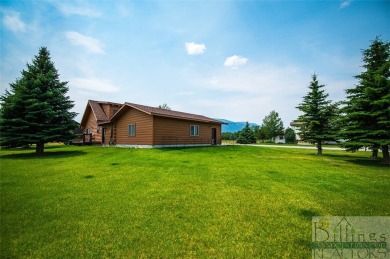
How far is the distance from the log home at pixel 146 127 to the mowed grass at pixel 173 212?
37.9ft

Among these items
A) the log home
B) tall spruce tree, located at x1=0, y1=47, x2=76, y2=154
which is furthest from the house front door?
tall spruce tree, located at x1=0, y1=47, x2=76, y2=154

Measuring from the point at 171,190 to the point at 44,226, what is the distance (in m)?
3.16

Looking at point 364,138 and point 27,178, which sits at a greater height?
point 364,138

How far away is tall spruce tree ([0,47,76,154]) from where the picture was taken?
48.3ft

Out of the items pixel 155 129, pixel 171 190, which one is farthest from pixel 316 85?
pixel 171 190

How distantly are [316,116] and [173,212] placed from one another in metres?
19.0

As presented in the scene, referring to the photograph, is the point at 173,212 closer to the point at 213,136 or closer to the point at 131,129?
the point at 131,129

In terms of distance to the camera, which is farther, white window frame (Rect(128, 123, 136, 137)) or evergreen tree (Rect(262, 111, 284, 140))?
evergreen tree (Rect(262, 111, 284, 140))

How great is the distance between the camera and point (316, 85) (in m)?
18.6

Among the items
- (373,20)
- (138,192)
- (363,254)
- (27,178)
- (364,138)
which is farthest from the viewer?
(373,20)

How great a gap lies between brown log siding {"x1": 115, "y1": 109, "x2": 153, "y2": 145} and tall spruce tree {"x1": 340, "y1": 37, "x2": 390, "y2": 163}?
53.3ft

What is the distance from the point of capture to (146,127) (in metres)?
19.0

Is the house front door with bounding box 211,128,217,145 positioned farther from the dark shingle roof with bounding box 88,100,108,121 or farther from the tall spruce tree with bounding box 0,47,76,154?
the tall spruce tree with bounding box 0,47,76,154

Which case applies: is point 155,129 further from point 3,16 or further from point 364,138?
point 364,138
